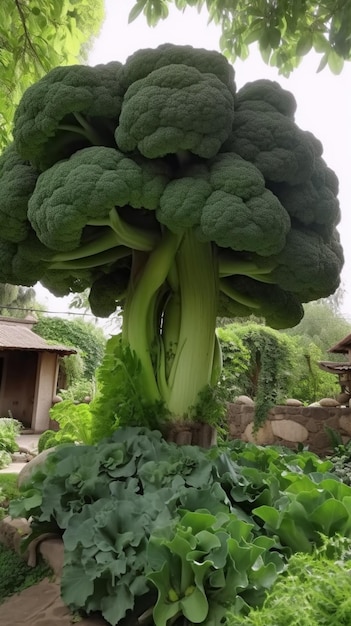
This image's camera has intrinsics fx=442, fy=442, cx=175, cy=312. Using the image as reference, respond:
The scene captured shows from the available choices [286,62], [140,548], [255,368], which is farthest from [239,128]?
[255,368]

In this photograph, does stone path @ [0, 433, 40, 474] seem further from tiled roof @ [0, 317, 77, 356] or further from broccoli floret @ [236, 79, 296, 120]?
broccoli floret @ [236, 79, 296, 120]

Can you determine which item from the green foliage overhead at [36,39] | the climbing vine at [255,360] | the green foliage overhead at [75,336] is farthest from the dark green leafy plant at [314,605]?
the green foliage overhead at [75,336]

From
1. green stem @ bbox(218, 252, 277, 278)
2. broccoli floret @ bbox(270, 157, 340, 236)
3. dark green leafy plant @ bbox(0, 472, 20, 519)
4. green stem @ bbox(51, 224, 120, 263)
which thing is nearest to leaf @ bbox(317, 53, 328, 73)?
broccoli floret @ bbox(270, 157, 340, 236)

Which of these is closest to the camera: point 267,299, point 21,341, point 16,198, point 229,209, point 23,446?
point 229,209

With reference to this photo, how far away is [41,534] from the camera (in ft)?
9.19

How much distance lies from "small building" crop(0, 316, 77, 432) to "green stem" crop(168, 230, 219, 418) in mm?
10485

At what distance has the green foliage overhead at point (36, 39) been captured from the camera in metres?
3.35

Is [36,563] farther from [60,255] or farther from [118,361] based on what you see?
[60,255]

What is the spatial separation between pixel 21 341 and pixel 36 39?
11169 mm

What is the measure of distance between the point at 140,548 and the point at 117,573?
16 cm

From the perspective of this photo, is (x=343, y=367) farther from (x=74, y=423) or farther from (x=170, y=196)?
(x=170, y=196)

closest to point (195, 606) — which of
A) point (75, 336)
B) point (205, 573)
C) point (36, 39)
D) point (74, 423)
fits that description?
point (205, 573)

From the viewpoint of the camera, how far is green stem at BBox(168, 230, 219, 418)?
11.6 feet

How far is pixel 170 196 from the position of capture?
3.03m
